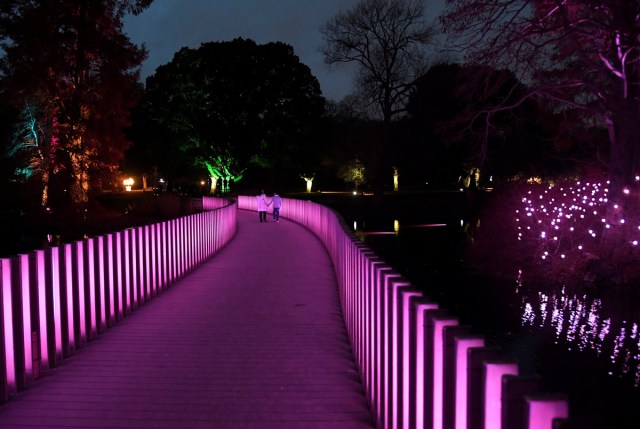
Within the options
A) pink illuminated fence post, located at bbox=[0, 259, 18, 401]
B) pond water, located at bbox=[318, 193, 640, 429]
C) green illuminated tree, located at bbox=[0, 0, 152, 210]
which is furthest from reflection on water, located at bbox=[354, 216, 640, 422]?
green illuminated tree, located at bbox=[0, 0, 152, 210]

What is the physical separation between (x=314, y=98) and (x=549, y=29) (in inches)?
1619

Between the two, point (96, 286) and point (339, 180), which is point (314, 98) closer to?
point (339, 180)

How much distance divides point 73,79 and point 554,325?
25.0 metres

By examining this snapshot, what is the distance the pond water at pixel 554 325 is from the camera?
7812 mm

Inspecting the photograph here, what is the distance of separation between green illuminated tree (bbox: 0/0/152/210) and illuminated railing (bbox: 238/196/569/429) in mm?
25652

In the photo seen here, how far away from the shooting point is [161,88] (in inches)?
2313

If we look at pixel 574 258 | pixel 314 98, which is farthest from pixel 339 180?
pixel 574 258

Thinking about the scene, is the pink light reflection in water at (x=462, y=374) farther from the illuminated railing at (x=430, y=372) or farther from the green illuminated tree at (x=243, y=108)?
the green illuminated tree at (x=243, y=108)

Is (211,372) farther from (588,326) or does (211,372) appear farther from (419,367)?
(588,326)

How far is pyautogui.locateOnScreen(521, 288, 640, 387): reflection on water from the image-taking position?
9210 mm

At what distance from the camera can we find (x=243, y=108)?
5238 centimetres

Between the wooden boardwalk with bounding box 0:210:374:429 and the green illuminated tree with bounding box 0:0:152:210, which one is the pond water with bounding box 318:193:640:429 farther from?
the green illuminated tree with bounding box 0:0:152:210

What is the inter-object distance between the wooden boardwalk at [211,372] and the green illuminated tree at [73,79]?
2115cm

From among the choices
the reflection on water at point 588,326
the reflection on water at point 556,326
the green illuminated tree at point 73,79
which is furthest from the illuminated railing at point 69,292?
the green illuminated tree at point 73,79
